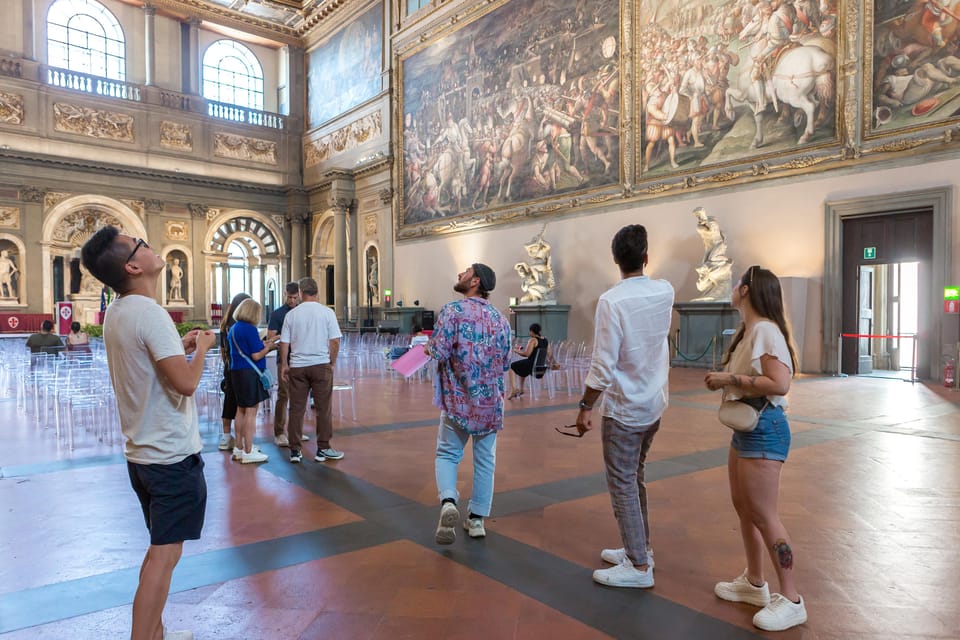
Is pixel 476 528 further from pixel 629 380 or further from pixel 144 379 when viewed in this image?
pixel 144 379

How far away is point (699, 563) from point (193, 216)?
24.0 m

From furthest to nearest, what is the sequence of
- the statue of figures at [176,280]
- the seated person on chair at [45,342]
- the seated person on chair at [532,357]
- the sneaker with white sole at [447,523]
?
the statue of figures at [176,280], the seated person on chair at [45,342], the seated person on chair at [532,357], the sneaker with white sole at [447,523]

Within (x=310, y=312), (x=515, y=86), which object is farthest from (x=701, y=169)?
(x=310, y=312)

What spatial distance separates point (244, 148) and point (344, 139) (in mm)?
4187

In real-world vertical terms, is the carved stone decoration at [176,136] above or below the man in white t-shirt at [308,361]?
above

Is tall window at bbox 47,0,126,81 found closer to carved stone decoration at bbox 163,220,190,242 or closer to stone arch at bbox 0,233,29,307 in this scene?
carved stone decoration at bbox 163,220,190,242

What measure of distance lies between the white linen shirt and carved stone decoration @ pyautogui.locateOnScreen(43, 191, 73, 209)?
77.0 ft

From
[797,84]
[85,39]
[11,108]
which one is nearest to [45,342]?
[11,108]

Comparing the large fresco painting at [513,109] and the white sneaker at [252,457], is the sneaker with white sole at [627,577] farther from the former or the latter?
the large fresco painting at [513,109]

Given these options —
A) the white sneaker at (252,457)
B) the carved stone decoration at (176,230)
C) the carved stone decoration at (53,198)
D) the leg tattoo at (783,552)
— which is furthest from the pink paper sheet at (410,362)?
the carved stone decoration at (176,230)

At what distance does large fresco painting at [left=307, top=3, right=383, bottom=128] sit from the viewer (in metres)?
22.8

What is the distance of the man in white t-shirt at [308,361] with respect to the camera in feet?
16.8

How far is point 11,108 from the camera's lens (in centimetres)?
2002

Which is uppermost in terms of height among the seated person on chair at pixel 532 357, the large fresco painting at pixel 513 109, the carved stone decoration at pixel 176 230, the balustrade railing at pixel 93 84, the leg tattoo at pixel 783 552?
the balustrade railing at pixel 93 84
